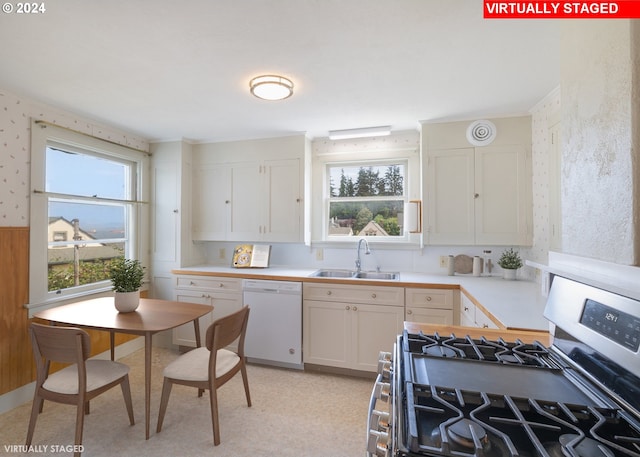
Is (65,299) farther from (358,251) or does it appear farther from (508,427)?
(508,427)

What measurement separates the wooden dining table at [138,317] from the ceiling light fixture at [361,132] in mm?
2124

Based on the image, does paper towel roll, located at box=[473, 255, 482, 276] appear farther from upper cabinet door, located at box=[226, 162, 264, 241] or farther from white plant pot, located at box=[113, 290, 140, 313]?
white plant pot, located at box=[113, 290, 140, 313]

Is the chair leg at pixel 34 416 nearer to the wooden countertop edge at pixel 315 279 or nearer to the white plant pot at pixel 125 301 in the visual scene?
the white plant pot at pixel 125 301

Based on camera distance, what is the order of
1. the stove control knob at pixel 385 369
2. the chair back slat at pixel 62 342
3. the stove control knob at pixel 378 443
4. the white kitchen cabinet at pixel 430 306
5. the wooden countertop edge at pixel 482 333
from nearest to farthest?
the stove control knob at pixel 378 443, the stove control knob at pixel 385 369, the wooden countertop edge at pixel 482 333, the chair back slat at pixel 62 342, the white kitchen cabinet at pixel 430 306

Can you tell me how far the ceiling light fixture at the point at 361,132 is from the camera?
3.04 meters

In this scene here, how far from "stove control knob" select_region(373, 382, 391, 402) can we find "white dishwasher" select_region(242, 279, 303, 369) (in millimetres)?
2035

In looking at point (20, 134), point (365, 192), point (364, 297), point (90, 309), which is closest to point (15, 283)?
point (90, 309)

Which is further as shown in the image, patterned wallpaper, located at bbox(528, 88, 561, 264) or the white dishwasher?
the white dishwasher

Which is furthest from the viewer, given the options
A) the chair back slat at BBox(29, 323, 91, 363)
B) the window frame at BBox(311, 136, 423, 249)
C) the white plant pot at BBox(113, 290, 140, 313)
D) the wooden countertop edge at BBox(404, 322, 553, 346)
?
the window frame at BBox(311, 136, 423, 249)

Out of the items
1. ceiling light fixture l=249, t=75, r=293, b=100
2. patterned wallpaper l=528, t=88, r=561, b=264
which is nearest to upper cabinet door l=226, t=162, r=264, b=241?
ceiling light fixture l=249, t=75, r=293, b=100

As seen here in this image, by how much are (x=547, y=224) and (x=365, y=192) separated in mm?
1736

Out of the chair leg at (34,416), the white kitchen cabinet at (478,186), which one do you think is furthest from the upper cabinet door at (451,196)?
the chair leg at (34,416)

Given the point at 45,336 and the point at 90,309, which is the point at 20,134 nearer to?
the point at 90,309

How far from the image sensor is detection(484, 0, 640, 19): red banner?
739 millimetres
